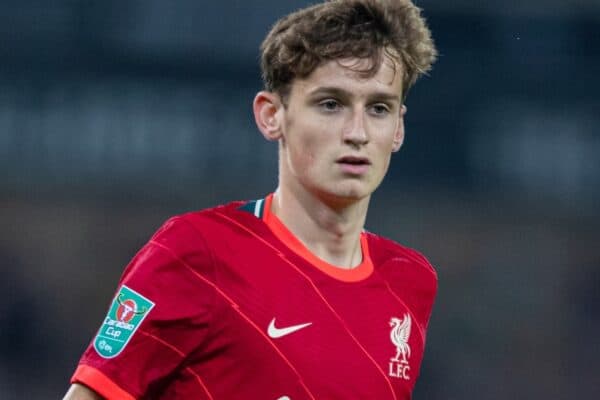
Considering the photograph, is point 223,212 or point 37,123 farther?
point 37,123

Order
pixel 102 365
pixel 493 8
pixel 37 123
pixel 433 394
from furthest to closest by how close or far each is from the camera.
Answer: pixel 493 8 < pixel 37 123 < pixel 433 394 < pixel 102 365

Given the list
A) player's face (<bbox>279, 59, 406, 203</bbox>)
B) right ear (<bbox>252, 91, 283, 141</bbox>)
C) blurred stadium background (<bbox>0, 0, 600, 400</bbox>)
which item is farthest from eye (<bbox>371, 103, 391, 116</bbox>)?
blurred stadium background (<bbox>0, 0, 600, 400</bbox>)

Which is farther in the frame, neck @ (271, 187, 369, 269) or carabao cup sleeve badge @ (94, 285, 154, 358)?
neck @ (271, 187, 369, 269)

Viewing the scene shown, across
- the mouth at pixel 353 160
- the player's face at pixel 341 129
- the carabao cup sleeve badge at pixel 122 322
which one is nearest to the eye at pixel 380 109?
the player's face at pixel 341 129

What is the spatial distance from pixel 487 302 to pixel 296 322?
384 cm

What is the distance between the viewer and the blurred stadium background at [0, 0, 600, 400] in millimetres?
5836

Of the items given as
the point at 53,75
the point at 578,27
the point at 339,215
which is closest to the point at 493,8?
the point at 578,27

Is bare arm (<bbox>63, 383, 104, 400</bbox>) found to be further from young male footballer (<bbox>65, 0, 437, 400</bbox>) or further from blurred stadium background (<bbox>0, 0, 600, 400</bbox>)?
blurred stadium background (<bbox>0, 0, 600, 400</bbox>)

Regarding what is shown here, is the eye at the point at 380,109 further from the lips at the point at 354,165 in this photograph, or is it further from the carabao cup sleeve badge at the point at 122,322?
the carabao cup sleeve badge at the point at 122,322

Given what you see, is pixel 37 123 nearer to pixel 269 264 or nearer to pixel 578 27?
pixel 578 27

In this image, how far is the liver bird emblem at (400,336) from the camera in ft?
8.30

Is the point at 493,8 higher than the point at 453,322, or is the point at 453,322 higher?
the point at 493,8

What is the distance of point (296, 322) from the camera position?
2.34m

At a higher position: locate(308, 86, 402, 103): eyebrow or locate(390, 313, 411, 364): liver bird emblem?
locate(308, 86, 402, 103): eyebrow
